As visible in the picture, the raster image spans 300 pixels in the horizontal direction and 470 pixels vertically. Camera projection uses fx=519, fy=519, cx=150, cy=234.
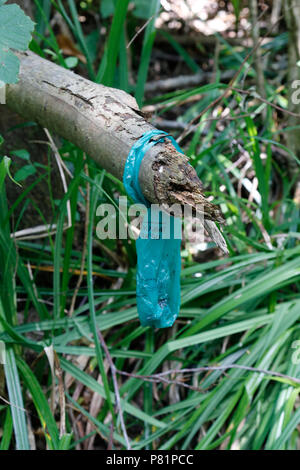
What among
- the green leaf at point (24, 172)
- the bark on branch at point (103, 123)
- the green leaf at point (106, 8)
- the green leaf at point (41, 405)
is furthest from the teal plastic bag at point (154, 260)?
the green leaf at point (106, 8)

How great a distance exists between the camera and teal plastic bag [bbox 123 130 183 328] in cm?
79

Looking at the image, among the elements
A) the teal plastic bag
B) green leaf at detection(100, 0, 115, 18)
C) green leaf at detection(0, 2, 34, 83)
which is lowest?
the teal plastic bag

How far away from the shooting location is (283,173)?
1741mm

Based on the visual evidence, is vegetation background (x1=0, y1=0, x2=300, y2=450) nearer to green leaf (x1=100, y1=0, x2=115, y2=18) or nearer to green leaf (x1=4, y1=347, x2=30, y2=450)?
green leaf (x1=4, y1=347, x2=30, y2=450)

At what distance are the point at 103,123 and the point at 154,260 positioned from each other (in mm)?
247

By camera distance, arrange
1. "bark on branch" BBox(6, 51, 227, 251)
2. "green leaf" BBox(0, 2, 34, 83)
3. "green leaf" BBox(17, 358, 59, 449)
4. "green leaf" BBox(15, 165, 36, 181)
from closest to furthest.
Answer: "bark on branch" BBox(6, 51, 227, 251), "green leaf" BBox(0, 2, 34, 83), "green leaf" BBox(17, 358, 59, 449), "green leaf" BBox(15, 165, 36, 181)

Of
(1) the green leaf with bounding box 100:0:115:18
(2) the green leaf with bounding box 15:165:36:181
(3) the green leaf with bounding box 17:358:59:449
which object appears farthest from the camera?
(1) the green leaf with bounding box 100:0:115:18

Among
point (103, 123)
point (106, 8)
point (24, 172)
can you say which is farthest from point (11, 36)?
point (106, 8)

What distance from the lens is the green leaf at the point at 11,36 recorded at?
85 cm

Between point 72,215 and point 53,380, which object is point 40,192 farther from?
point 53,380

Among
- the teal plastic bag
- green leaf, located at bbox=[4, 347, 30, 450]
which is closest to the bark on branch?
the teal plastic bag

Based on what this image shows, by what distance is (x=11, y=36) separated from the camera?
86 cm

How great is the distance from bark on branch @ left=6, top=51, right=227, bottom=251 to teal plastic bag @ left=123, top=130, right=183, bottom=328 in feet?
0.09

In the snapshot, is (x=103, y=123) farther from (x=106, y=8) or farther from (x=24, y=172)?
(x=106, y=8)
